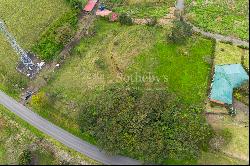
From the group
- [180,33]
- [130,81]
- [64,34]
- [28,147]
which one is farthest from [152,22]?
[28,147]

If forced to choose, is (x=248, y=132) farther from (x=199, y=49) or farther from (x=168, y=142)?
(x=199, y=49)

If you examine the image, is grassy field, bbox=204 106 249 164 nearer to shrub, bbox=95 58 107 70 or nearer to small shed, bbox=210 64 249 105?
small shed, bbox=210 64 249 105

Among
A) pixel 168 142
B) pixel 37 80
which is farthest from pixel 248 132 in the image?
pixel 37 80

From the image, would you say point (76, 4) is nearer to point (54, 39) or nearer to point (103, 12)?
point (103, 12)

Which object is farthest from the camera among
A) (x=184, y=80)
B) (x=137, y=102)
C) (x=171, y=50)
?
(x=171, y=50)

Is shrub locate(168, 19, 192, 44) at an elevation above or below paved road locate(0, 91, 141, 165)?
above

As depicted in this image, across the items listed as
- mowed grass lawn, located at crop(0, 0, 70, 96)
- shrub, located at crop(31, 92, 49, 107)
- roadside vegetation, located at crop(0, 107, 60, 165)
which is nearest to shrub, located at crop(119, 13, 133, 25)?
mowed grass lawn, located at crop(0, 0, 70, 96)
